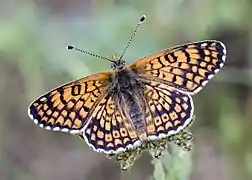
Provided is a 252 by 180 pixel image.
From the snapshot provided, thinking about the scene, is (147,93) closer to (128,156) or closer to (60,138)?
(128,156)

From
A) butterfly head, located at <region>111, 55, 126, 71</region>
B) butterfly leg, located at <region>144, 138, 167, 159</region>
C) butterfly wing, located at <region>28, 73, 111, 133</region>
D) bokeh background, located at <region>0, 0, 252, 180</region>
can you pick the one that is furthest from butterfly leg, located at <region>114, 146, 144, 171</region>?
bokeh background, located at <region>0, 0, 252, 180</region>

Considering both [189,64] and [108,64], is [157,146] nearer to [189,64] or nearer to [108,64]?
[189,64]

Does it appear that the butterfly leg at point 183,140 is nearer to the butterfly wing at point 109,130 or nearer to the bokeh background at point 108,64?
the butterfly wing at point 109,130

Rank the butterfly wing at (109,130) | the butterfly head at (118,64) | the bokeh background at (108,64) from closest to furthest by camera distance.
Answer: the butterfly wing at (109,130) → the butterfly head at (118,64) → the bokeh background at (108,64)

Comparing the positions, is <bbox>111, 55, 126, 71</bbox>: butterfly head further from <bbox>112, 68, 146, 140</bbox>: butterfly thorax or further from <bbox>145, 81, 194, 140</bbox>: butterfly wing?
<bbox>145, 81, 194, 140</bbox>: butterfly wing

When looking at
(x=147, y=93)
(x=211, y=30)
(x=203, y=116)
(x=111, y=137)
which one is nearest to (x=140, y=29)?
(x=211, y=30)

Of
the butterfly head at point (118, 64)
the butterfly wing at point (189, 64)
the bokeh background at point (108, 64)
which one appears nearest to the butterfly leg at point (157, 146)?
the butterfly wing at point (189, 64)

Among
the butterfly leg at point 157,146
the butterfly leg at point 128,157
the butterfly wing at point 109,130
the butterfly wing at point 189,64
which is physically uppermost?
the butterfly wing at point 189,64
